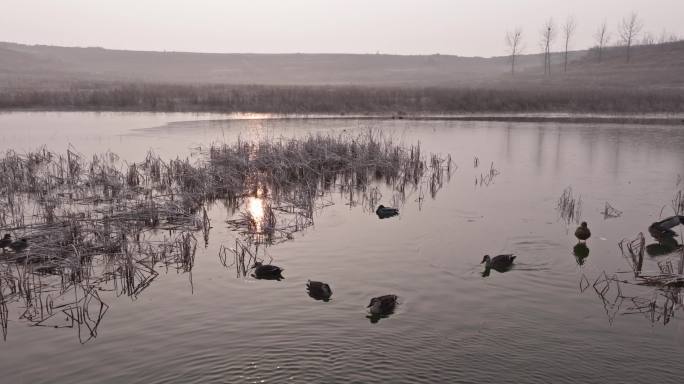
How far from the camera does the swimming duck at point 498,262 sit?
10188 mm

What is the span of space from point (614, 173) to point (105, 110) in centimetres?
3705

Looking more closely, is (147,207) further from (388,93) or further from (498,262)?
(388,93)

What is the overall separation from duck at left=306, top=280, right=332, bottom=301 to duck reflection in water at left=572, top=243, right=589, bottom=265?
503cm

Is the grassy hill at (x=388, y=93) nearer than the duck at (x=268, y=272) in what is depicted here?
No

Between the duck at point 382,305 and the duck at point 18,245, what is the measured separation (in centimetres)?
673

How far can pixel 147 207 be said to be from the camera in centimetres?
1352

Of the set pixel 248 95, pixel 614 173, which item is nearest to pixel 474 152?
pixel 614 173

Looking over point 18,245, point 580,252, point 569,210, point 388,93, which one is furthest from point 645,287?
point 388,93

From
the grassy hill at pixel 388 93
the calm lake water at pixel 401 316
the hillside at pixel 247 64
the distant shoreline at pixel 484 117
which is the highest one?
the hillside at pixel 247 64

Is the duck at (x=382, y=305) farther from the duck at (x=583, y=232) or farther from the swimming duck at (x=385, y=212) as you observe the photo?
the swimming duck at (x=385, y=212)

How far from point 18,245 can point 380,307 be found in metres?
7.02

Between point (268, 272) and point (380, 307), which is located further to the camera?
point (268, 272)

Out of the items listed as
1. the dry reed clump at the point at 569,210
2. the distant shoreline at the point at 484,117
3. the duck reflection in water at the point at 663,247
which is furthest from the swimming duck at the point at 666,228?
the distant shoreline at the point at 484,117

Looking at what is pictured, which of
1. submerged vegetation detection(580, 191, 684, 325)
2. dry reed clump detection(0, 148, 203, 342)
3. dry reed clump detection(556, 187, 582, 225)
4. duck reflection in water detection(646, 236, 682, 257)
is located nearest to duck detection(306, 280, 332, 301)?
dry reed clump detection(0, 148, 203, 342)
